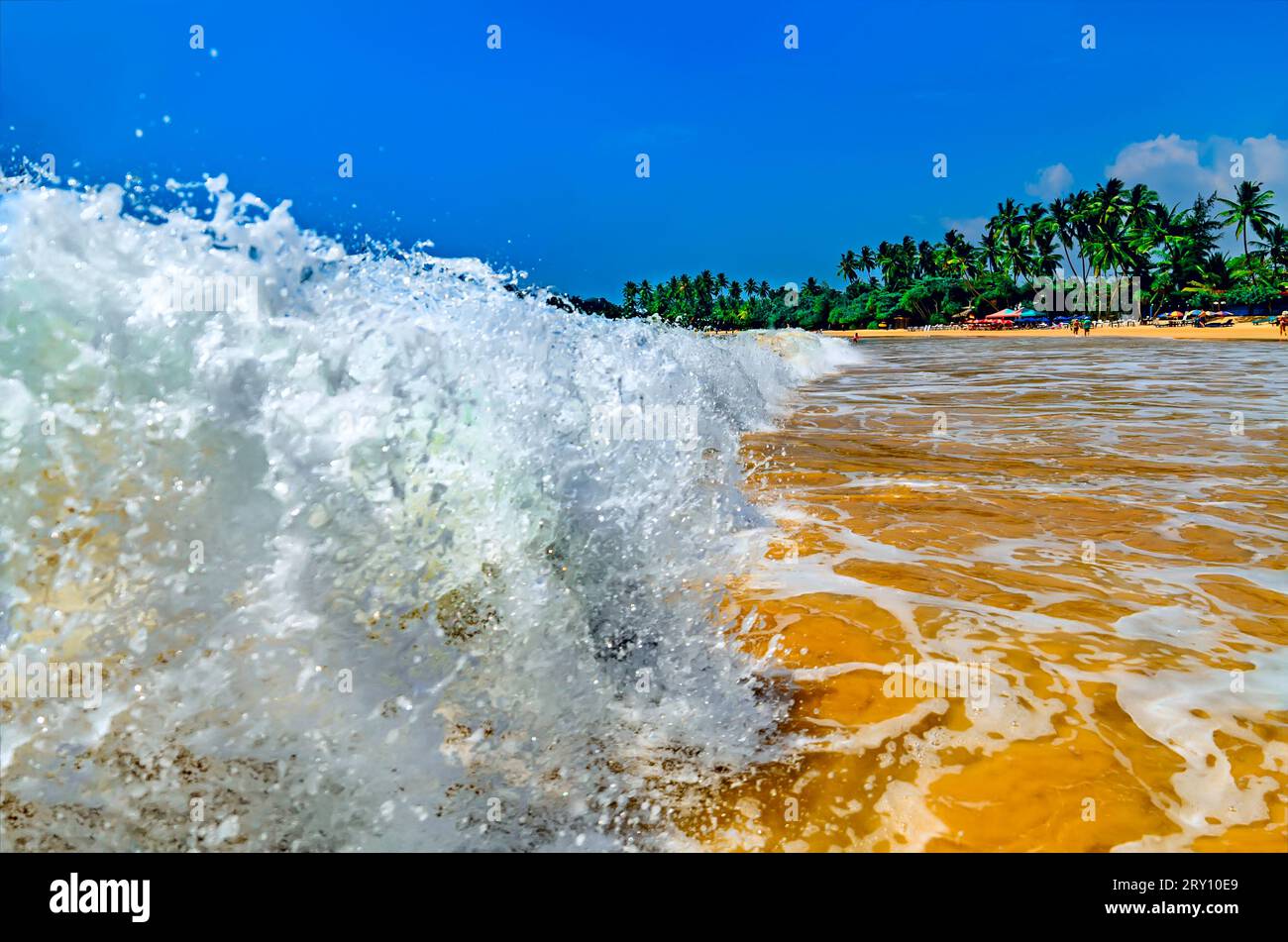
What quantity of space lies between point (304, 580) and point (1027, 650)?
124 inches

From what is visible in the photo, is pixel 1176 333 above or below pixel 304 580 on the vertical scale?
above

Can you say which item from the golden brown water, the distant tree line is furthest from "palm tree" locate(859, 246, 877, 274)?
the golden brown water

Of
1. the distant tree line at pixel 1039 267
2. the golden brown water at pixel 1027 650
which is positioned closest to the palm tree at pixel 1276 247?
the distant tree line at pixel 1039 267

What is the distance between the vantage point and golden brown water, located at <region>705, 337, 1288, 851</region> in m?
2.54

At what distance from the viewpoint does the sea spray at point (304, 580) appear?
258cm

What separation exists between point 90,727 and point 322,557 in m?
0.94

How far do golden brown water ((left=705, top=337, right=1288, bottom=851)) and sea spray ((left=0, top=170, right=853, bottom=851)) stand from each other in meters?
0.39

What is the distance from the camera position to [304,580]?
314 cm
